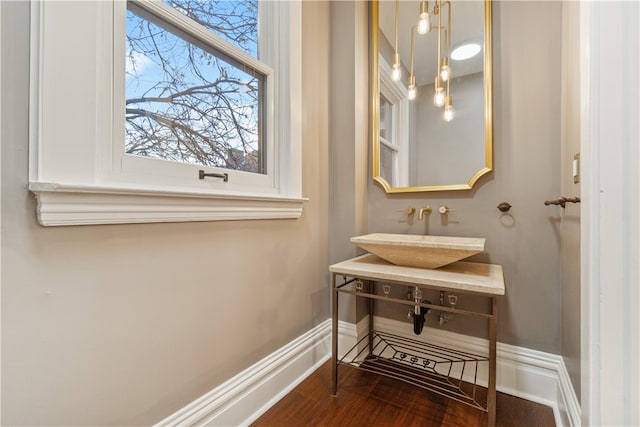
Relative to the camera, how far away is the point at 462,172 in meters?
1.50

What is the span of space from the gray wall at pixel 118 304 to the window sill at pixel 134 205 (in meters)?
0.03

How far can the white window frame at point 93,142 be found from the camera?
0.67 metres

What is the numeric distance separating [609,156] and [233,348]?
4.33ft

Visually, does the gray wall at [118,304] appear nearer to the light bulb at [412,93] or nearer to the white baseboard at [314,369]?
the white baseboard at [314,369]

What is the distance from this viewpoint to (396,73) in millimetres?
1650

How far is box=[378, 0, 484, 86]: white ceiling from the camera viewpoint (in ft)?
4.80

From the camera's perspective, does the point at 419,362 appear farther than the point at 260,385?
Yes

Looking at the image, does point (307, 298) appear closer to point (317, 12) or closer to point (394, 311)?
point (394, 311)

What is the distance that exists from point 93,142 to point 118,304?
1.51 ft

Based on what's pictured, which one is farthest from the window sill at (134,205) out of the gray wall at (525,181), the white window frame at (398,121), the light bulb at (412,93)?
the gray wall at (525,181)

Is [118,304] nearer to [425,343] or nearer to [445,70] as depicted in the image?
[425,343]

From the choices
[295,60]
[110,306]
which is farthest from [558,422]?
[295,60]

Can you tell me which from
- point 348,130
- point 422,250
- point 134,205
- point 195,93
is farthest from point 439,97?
point 134,205

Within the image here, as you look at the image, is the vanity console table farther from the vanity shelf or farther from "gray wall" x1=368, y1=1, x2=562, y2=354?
"gray wall" x1=368, y1=1, x2=562, y2=354
